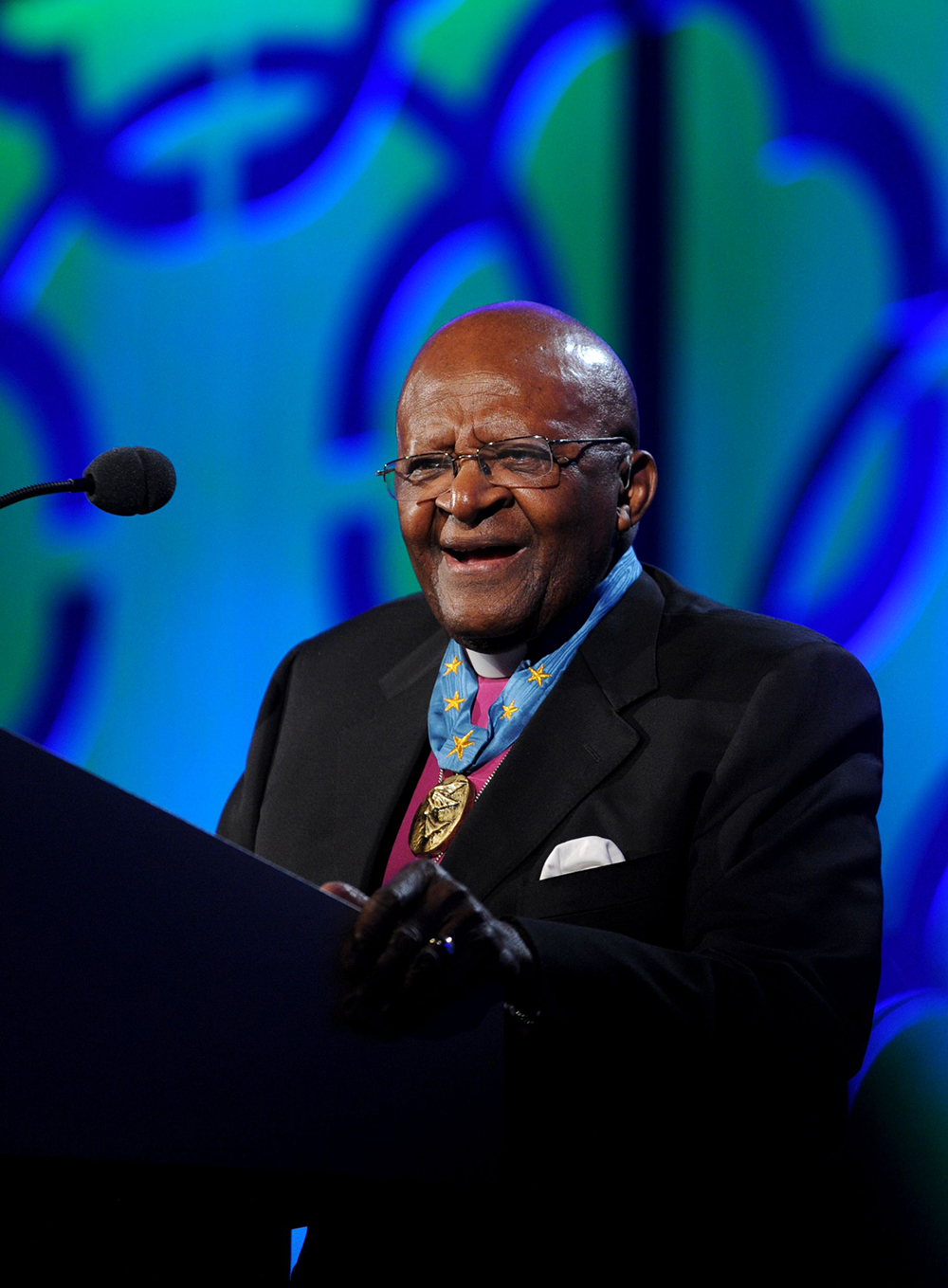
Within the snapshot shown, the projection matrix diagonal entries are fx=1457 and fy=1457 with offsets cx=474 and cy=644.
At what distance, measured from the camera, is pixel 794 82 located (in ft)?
7.95

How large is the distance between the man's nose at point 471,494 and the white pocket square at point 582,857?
0.43 meters

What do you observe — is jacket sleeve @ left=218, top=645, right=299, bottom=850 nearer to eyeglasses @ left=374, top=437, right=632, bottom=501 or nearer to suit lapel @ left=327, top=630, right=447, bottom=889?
suit lapel @ left=327, top=630, right=447, bottom=889

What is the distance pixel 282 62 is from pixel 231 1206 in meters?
2.36

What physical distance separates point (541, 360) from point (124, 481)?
65cm

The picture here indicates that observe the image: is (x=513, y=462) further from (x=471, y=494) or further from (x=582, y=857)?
(x=582, y=857)

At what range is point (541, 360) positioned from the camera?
5.82 feet

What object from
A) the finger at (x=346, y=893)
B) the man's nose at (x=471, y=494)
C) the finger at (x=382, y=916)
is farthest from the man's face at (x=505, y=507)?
the finger at (x=382, y=916)

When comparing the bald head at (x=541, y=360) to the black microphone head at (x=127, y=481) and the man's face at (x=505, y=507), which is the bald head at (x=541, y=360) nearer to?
the man's face at (x=505, y=507)

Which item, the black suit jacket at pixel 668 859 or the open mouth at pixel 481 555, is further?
the open mouth at pixel 481 555

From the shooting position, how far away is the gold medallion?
1678 mm

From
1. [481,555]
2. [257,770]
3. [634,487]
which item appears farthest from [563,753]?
[257,770]

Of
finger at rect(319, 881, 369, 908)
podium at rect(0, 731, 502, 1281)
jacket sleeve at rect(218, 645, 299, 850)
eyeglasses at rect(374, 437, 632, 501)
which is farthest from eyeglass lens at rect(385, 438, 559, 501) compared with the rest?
podium at rect(0, 731, 502, 1281)

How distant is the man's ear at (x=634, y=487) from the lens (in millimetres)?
1853

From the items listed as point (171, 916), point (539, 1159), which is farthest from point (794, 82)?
point (171, 916)
